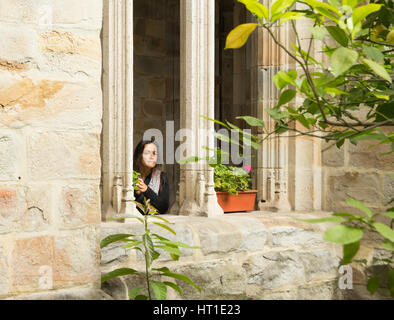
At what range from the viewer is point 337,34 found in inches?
29.9

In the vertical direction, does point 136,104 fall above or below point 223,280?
above

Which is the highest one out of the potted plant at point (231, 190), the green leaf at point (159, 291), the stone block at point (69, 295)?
the potted plant at point (231, 190)

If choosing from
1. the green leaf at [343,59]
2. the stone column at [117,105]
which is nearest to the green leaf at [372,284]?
the green leaf at [343,59]

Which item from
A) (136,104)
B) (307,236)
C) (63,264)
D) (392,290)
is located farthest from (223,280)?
(136,104)

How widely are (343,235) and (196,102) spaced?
2174 mm

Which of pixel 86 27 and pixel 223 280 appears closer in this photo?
pixel 86 27

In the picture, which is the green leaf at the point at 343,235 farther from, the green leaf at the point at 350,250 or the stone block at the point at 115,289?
the stone block at the point at 115,289

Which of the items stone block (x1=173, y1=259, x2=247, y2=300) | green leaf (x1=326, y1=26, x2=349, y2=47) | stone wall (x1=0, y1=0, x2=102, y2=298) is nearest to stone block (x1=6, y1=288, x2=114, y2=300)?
stone wall (x1=0, y1=0, x2=102, y2=298)

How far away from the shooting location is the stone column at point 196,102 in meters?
2.69

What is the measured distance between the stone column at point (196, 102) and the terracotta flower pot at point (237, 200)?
171 millimetres

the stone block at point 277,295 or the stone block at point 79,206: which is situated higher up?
the stone block at point 79,206

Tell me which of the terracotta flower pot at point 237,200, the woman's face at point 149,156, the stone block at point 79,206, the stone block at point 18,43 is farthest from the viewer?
the woman's face at point 149,156
